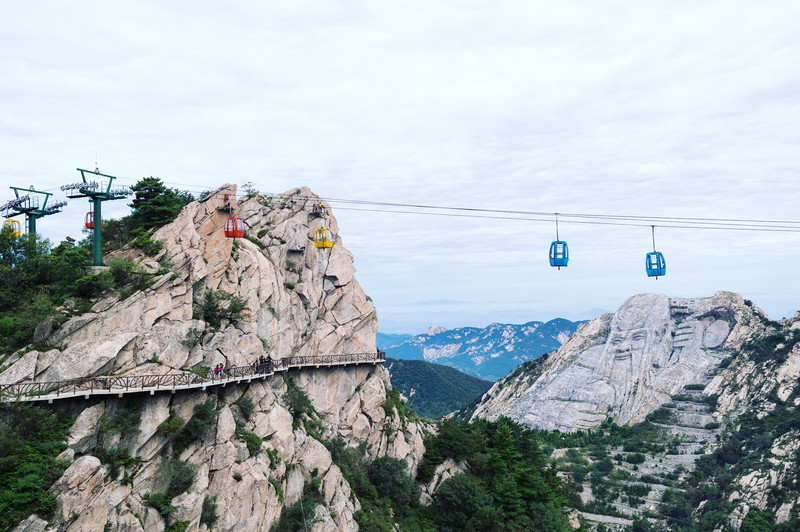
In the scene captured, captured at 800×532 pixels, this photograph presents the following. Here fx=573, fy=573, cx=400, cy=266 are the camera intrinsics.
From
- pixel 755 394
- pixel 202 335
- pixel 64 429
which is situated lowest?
pixel 755 394

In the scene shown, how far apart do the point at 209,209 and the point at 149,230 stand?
16.8ft

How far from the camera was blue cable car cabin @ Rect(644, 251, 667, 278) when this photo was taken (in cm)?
4522

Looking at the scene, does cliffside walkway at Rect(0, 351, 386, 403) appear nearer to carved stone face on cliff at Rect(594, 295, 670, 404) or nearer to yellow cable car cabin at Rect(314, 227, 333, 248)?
yellow cable car cabin at Rect(314, 227, 333, 248)

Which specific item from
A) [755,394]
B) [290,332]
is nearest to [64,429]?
[290,332]

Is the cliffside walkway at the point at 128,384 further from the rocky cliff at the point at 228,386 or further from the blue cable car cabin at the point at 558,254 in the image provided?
the blue cable car cabin at the point at 558,254

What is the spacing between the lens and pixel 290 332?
2127 inches

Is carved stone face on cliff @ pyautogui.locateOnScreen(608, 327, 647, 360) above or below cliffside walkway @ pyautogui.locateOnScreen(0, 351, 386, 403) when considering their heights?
below

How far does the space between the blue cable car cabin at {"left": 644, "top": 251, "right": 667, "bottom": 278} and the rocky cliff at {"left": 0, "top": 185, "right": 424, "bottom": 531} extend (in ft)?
98.4

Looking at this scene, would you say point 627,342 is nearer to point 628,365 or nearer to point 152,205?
point 628,365

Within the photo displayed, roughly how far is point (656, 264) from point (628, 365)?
5028 inches

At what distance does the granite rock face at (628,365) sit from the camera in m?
150

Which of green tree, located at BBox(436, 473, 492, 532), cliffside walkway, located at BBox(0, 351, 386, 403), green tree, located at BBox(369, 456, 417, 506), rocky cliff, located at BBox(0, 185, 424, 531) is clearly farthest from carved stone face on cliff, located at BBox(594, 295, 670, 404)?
cliffside walkway, located at BBox(0, 351, 386, 403)

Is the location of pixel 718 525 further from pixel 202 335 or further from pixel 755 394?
pixel 202 335

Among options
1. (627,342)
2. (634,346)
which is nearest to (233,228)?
(634,346)
